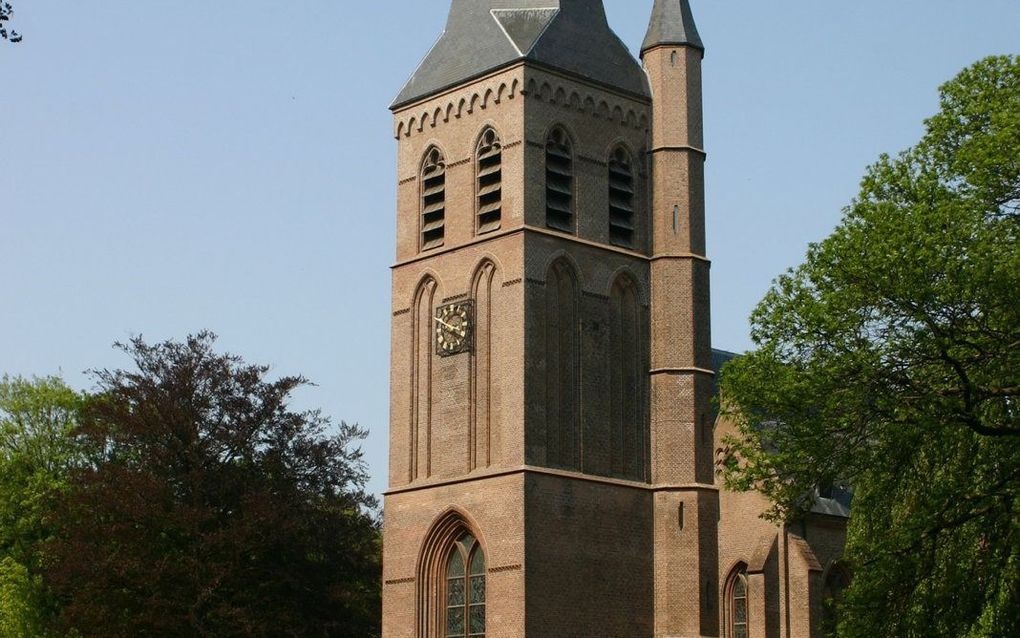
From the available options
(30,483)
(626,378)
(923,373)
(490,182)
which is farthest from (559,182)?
(30,483)

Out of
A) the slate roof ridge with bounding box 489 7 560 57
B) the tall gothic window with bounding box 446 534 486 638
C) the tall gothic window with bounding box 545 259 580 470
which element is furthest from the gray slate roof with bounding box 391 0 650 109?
the tall gothic window with bounding box 446 534 486 638

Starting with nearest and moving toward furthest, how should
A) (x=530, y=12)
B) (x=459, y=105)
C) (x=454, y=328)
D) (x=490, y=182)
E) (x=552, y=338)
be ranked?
(x=552, y=338), (x=454, y=328), (x=490, y=182), (x=459, y=105), (x=530, y=12)

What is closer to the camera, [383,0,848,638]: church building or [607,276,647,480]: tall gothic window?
[383,0,848,638]: church building

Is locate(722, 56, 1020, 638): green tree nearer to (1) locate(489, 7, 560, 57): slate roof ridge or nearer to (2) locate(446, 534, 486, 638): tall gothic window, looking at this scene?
(2) locate(446, 534, 486, 638): tall gothic window

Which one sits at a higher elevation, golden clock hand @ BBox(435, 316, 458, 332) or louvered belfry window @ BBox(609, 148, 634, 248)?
louvered belfry window @ BBox(609, 148, 634, 248)

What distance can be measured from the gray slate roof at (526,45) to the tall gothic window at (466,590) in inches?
395

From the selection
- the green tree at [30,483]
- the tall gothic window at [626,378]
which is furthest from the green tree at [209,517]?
the tall gothic window at [626,378]

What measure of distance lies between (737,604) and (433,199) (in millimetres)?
11751

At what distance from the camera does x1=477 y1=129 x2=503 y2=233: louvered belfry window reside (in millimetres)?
38281

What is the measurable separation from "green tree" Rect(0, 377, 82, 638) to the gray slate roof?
13.5 metres

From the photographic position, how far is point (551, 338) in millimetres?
37406

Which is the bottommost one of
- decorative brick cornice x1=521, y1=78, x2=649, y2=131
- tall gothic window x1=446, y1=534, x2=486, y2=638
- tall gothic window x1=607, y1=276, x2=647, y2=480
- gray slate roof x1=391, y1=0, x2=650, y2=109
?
tall gothic window x1=446, y1=534, x2=486, y2=638

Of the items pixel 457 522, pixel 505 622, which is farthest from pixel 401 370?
pixel 505 622

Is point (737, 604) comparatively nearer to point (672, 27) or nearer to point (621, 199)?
point (621, 199)
